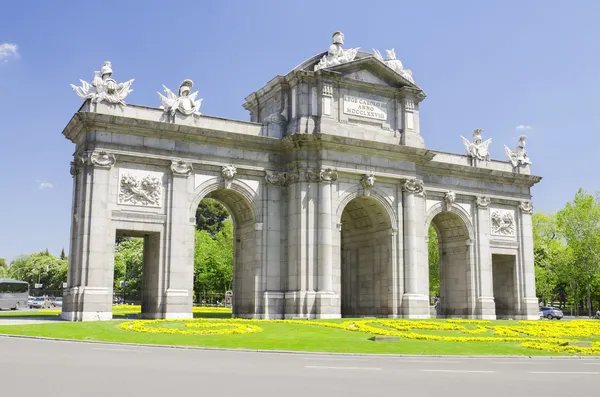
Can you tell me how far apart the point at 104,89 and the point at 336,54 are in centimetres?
1636

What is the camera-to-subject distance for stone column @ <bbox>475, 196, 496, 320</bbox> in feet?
167

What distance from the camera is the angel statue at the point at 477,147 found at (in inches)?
2100

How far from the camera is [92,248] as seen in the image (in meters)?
37.8

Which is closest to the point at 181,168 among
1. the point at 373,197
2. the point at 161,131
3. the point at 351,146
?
the point at 161,131

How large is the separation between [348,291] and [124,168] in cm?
2124

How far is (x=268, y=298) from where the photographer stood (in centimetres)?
4225

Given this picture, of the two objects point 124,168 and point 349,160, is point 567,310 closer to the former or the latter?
point 349,160

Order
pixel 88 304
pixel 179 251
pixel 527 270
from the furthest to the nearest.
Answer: pixel 527 270, pixel 179 251, pixel 88 304

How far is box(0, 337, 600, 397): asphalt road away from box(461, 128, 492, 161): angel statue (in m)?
33.9

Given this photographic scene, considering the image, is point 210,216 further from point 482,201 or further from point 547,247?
point 482,201

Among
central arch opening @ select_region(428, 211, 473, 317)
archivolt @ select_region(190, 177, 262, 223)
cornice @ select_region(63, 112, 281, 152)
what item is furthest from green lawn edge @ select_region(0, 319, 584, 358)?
central arch opening @ select_region(428, 211, 473, 317)

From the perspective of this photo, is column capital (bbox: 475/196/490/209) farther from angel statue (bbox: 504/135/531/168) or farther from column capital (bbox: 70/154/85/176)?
column capital (bbox: 70/154/85/176)

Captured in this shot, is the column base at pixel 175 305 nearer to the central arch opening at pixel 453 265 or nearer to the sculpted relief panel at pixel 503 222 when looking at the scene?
the central arch opening at pixel 453 265

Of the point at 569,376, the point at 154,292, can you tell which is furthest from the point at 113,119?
the point at 569,376
